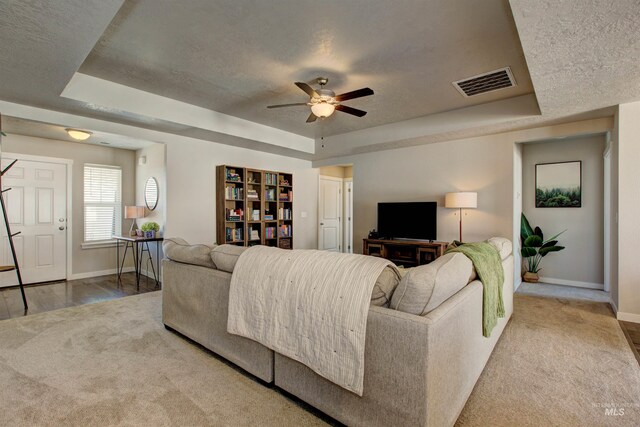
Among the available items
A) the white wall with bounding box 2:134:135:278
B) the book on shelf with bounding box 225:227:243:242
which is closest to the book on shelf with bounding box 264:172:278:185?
the book on shelf with bounding box 225:227:243:242

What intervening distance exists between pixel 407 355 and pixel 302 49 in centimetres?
258

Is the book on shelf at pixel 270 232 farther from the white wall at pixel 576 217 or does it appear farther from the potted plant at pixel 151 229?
the white wall at pixel 576 217

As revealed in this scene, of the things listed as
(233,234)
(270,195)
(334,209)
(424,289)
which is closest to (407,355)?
(424,289)

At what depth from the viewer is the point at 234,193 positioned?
537 centimetres

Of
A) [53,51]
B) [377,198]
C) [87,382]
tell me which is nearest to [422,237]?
[377,198]

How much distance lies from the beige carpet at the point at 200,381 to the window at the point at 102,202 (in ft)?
8.68

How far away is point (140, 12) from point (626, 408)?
159 inches

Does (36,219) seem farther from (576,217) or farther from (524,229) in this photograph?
(576,217)

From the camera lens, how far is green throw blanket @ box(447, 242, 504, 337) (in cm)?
201

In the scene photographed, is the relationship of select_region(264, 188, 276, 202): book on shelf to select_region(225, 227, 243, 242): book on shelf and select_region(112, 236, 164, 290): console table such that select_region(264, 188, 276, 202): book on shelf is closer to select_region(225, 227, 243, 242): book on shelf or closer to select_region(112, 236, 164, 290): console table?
select_region(225, 227, 243, 242): book on shelf

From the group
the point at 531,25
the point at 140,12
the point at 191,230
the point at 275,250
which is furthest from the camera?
the point at 191,230

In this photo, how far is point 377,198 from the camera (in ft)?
19.1

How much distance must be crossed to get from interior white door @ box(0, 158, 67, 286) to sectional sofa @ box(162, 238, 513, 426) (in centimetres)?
438

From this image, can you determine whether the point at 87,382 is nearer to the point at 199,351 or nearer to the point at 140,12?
the point at 199,351
